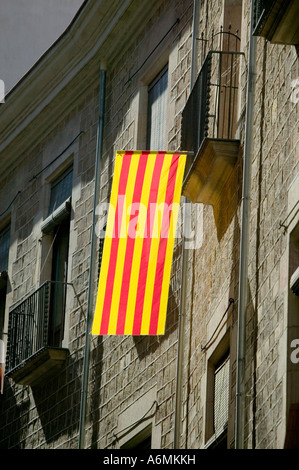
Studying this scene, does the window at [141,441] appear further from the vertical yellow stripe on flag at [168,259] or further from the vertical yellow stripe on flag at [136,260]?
the vertical yellow stripe on flag at [168,259]

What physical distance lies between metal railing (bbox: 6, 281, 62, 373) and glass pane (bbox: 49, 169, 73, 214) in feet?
4.21

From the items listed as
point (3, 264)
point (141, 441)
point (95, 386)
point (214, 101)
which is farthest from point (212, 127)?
point (3, 264)

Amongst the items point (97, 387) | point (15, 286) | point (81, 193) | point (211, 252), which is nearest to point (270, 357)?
point (211, 252)

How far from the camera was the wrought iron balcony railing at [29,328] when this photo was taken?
70.7 feet

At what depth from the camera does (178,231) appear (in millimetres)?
17703

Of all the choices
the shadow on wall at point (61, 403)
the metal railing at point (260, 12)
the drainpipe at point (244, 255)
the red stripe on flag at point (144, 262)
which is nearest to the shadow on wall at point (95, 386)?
the shadow on wall at point (61, 403)

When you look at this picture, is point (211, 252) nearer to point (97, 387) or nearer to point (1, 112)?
point (97, 387)

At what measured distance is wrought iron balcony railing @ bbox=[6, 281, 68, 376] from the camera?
2155cm

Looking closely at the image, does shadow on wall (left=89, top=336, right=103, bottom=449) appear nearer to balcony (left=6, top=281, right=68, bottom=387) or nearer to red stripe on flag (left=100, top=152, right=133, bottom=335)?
balcony (left=6, top=281, right=68, bottom=387)

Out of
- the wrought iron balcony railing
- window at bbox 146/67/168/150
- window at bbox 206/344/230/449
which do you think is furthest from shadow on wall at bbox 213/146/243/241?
the wrought iron balcony railing

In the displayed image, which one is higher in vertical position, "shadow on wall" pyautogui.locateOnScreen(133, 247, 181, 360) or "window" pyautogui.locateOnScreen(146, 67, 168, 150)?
"window" pyautogui.locateOnScreen(146, 67, 168, 150)

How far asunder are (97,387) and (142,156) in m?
4.03

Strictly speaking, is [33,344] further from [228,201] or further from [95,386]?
[228,201]

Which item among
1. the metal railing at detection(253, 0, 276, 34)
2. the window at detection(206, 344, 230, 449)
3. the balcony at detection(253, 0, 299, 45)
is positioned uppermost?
the metal railing at detection(253, 0, 276, 34)
